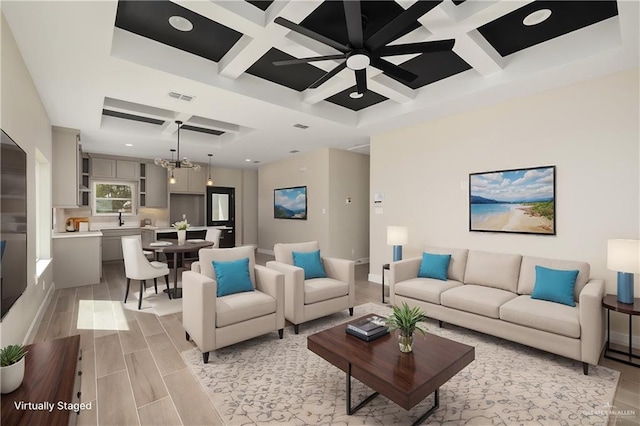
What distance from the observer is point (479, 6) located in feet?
8.05

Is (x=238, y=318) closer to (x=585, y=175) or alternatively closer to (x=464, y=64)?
(x=464, y=64)

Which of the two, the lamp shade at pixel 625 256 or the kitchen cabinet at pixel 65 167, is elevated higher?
the kitchen cabinet at pixel 65 167

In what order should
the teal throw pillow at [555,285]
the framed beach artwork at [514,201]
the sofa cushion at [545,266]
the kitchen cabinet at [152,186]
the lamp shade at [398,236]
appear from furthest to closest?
the kitchen cabinet at [152,186]
the lamp shade at [398,236]
the framed beach artwork at [514,201]
the sofa cushion at [545,266]
the teal throw pillow at [555,285]

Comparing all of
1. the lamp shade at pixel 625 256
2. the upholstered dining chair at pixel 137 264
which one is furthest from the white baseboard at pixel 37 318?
the lamp shade at pixel 625 256

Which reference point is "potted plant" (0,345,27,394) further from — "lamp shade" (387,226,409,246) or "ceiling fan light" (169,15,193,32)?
"lamp shade" (387,226,409,246)

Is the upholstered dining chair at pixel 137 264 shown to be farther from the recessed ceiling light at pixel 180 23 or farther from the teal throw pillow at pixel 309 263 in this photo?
the recessed ceiling light at pixel 180 23

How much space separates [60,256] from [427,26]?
6238 millimetres

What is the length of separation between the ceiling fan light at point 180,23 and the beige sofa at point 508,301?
3475 millimetres

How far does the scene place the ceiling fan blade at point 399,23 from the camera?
1861 mm

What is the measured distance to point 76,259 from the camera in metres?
5.25

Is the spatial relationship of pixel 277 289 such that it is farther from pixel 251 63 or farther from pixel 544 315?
pixel 544 315

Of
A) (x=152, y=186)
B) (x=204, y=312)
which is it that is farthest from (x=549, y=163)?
(x=152, y=186)

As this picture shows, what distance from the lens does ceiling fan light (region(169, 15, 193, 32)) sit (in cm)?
272

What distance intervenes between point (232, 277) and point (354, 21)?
101 inches
